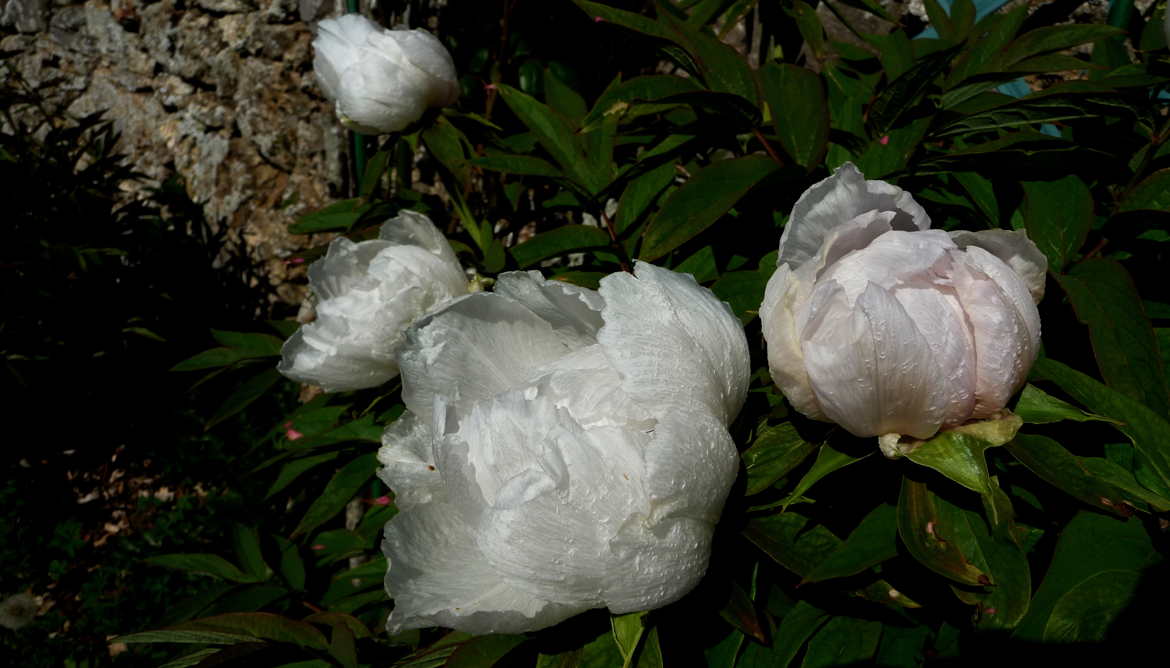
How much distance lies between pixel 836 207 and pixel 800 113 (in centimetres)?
24

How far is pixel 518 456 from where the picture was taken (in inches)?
23.4

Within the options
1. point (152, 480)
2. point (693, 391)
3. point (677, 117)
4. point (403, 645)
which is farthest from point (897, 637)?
point (152, 480)

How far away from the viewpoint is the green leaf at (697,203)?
755mm

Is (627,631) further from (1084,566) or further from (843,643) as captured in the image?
(1084,566)

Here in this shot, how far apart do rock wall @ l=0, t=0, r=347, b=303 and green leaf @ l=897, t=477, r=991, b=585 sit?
2.41m

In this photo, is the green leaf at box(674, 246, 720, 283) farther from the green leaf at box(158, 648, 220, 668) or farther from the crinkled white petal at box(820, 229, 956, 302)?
the green leaf at box(158, 648, 220, 668)

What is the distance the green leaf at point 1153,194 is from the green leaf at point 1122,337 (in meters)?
0.09

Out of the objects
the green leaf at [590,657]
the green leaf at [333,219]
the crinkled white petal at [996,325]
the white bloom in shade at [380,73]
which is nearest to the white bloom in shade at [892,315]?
the crinkled white petal at [996,325]

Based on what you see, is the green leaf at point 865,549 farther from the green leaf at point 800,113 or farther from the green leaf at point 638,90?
the green leaf at point 638,90

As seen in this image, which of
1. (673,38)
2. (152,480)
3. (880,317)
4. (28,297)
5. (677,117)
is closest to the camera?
(880,317)

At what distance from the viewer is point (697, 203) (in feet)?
2.51

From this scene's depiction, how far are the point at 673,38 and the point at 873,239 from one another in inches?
14.9

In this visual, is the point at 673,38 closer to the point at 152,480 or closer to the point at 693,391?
the point at 693,391

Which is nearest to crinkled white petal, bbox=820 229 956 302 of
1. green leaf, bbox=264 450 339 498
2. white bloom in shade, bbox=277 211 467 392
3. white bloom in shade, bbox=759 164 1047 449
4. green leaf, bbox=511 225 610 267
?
white bloom in shade, bbox=759 164 1047 449
